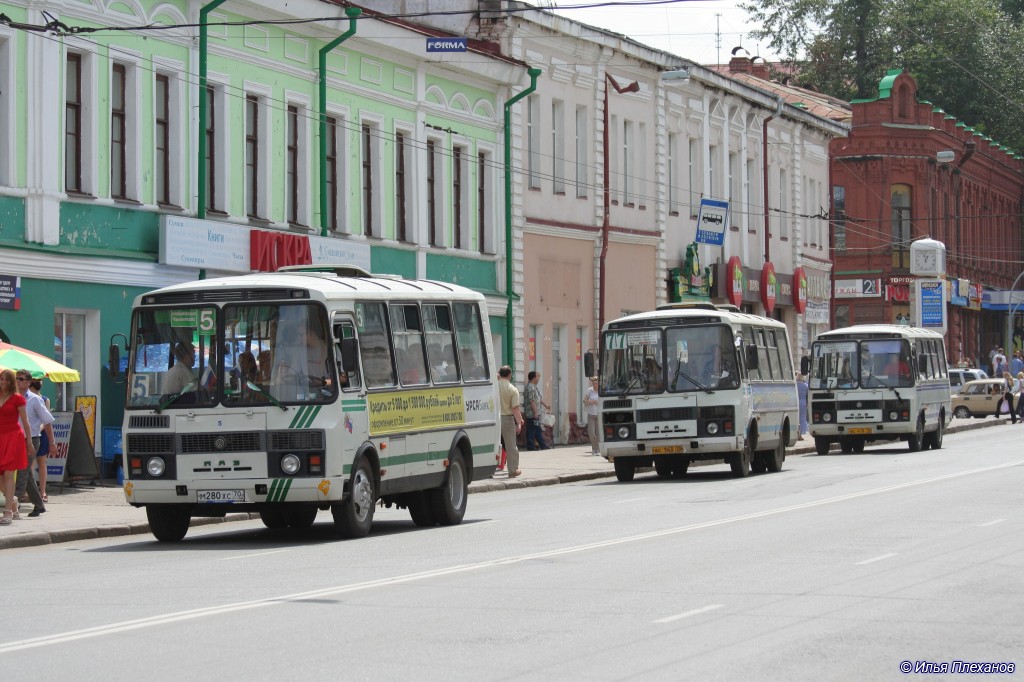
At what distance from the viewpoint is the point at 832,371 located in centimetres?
4022

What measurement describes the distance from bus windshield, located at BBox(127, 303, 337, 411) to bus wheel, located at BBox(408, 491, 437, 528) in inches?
114

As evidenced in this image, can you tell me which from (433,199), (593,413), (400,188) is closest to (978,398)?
(593,413)

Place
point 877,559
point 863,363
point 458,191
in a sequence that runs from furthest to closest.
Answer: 1. point 863,363
2. point 458,191
3. point 877,559

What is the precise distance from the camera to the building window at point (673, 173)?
4972 cm

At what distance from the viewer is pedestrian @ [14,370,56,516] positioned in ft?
67.6

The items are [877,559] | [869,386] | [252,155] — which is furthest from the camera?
[869,386]

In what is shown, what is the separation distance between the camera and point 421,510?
20141mm

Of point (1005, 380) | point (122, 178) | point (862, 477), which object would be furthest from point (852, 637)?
point (1005, 380)

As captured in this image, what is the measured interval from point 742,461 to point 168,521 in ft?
44.4

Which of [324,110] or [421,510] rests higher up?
[324,110]

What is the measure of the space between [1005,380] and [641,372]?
34631 millimetres

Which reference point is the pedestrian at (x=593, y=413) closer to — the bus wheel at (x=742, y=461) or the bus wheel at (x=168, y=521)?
the bus wheel at (x=742, y=461)

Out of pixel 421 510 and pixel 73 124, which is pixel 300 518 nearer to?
pixel 421 510

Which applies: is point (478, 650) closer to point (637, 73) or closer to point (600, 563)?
point (600, 563)
